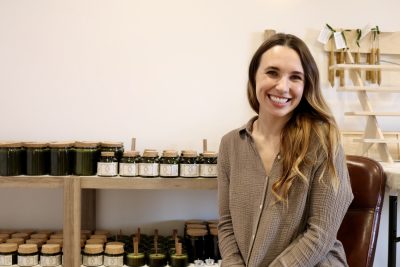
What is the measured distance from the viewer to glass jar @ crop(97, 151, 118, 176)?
1465 mm

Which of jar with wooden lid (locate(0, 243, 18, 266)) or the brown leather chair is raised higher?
the brown leather chair

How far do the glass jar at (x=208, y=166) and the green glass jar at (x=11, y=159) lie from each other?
2.29 ft

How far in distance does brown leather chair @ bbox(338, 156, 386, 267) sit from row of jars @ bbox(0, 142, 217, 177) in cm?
50

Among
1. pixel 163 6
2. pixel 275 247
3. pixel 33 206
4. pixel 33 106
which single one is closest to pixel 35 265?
pixel 33 206

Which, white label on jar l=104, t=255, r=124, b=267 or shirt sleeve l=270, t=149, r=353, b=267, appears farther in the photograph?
white label on jar l=104, t=255, r=124, b=267

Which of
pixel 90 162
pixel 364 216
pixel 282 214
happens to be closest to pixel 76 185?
pixel 90 162

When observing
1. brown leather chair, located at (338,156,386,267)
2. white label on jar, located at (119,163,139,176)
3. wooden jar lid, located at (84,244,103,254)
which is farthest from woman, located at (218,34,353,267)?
wooden jar lid, located at (84,244,103,254)

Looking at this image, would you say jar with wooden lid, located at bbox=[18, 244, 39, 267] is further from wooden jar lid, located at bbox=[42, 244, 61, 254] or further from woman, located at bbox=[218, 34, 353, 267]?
woman, located at bbox=[218, 34, 353, 267]

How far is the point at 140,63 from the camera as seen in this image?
5.97 feet

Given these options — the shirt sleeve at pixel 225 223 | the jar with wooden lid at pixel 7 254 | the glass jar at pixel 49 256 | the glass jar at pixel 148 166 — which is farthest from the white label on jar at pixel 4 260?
the shirt sleeve at pixel 225 223

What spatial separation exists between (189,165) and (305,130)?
545 mm

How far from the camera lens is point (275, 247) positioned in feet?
3.42

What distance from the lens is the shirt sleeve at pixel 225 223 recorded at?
1115 millimetres

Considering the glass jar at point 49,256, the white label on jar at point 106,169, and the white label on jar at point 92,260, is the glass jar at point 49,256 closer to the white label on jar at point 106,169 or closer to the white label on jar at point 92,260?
the white label on jar at point 92,260
